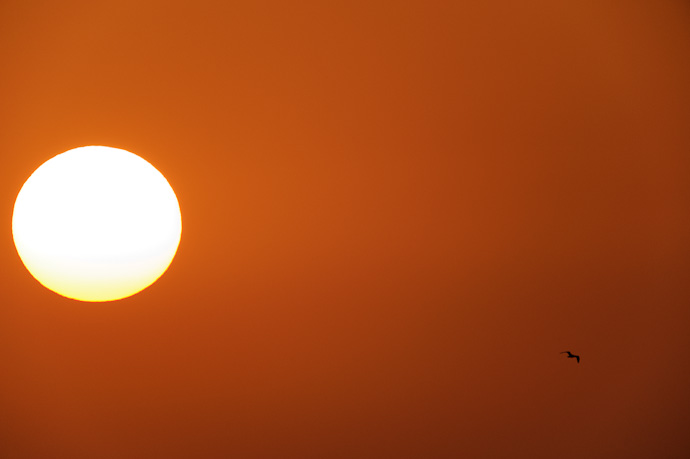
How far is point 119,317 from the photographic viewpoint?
8.30 feet

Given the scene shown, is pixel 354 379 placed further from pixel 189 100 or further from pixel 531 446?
pixel 189 100

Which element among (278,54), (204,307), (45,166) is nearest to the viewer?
(45,166)

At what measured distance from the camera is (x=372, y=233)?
2.60m

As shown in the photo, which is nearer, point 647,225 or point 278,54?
point 278,54

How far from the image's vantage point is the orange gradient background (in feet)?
7.77

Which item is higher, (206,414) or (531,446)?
(206,414)

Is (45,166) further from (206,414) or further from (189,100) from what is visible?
(206,414)

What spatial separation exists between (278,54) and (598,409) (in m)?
2.01

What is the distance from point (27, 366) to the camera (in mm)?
2531

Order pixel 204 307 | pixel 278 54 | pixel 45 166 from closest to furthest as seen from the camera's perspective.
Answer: pixel 45 166 < pixel 278 54 < pixel 204 307

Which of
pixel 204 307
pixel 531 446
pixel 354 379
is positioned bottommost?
pixel 531 446

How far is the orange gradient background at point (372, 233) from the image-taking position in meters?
2.37

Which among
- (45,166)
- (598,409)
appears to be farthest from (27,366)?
(598,409)

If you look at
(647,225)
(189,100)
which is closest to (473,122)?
(647,225)
